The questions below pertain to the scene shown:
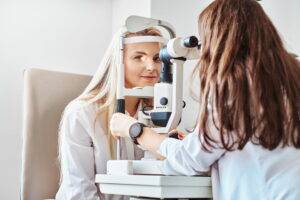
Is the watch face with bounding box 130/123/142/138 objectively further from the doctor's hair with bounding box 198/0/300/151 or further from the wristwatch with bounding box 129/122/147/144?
the doctor's hair with bounding box 198/0/300/151

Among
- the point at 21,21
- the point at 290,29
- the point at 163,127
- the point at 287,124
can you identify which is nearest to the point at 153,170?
the point at 163,127

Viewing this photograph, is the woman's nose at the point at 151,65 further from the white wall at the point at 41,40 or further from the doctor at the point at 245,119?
the doctor at the point at 245,119

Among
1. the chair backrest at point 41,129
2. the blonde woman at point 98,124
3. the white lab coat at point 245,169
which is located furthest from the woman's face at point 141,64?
the white lab coat at point 245,169

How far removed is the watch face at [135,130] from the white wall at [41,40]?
106cm

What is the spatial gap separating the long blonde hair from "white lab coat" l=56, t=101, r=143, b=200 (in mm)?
29

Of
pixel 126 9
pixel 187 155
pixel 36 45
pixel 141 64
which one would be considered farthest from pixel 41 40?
pixel 187 155

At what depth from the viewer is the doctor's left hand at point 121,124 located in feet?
4.59

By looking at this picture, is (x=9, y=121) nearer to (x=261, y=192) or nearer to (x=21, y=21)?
(x=21, y=21)

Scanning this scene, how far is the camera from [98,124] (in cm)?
185

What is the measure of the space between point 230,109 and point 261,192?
0.21 meters

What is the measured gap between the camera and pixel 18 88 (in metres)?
2.45

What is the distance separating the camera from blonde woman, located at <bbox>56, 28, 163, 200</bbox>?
179 cm

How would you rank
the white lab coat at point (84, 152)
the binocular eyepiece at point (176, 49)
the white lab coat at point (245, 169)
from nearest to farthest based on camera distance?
the white lab coat at point (245, 169)
the binocular eyepiece at point (176, 49)
the white lab coat at point (84, 152)

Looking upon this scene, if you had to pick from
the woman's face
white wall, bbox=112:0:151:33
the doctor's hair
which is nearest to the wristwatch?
the doctor's hair
